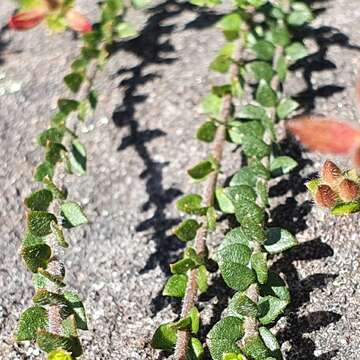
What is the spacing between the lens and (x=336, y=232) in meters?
1.15

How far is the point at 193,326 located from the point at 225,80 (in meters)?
0.62

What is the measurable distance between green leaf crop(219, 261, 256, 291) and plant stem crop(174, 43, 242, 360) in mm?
66

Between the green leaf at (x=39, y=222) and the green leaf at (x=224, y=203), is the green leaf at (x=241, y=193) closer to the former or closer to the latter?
the green leaf at (x=224, y=203)

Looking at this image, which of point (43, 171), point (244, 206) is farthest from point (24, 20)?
point (244, 206)

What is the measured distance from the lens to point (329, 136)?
1.98 ft

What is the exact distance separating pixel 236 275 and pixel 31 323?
0.82 feet

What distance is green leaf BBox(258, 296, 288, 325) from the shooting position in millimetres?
926

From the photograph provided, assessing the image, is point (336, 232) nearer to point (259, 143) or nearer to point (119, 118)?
point (259, 143)

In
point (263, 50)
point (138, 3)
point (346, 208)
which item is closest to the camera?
point (346, 208)

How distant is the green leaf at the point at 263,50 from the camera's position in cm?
125

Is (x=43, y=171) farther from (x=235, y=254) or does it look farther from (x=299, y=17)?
(x=299, y=17)

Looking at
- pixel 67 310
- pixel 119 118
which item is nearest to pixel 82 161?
pixel 119 118

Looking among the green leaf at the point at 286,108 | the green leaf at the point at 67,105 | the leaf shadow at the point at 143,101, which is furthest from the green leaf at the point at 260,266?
the green leaf at the point at 67,105

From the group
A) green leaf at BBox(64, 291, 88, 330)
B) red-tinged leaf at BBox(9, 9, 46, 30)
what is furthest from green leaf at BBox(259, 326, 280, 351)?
red-tinged leaf at BBox(9, 9, 46, 30)
